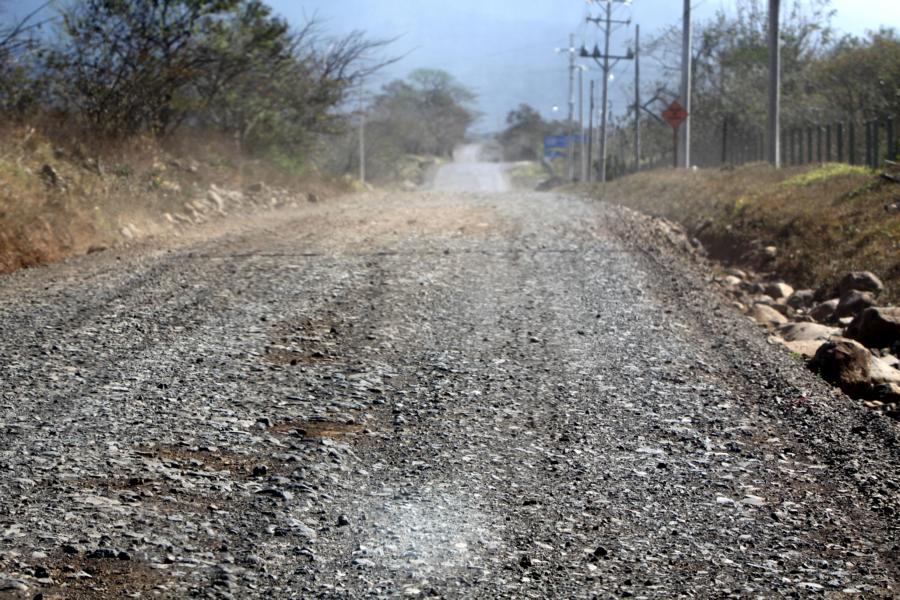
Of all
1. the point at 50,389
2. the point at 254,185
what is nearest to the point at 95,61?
the point at 254,185

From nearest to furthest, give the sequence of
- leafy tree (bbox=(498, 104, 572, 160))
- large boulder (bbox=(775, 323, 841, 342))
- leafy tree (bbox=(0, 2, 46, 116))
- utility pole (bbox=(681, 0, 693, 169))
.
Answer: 1. large boulder (bbox=(775, 323, 841, 342))
2. leafy tree (bbox=(0, 2, 46, 116))
3. utility pole (bbox=(681, 0, 693, 169))
4. leafy tree (bbox=(498, 104, 572, 160))

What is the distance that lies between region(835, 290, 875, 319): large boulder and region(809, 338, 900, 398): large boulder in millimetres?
2876

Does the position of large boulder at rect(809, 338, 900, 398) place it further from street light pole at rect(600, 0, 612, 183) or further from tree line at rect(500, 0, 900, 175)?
street light pole at rect(600, 0, 612, 183)

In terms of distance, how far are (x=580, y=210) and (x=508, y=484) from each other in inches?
617

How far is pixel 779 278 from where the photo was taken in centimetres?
1335

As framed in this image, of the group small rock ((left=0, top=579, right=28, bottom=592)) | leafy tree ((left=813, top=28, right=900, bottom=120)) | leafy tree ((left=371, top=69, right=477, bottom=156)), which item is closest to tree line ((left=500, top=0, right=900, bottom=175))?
leafy tree ((left=813, top=28, right=900, bottom=120))

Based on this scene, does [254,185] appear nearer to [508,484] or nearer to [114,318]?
[114,318]

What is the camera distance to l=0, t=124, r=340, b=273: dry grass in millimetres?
13055

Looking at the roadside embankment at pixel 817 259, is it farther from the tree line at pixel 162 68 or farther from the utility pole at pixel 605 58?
the utility pole at pixel 605 58

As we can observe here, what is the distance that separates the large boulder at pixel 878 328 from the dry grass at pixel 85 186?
8995 mm

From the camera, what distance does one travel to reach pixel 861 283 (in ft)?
36.1

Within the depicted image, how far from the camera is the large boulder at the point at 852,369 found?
7.18 metres

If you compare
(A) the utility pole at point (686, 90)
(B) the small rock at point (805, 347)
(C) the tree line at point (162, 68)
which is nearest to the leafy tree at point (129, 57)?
(C) the tree line at point (162, 68)

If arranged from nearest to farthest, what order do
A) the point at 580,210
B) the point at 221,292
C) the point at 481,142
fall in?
1. the point at 221,292
2. the point at 580,210
3. the point at 481,142
